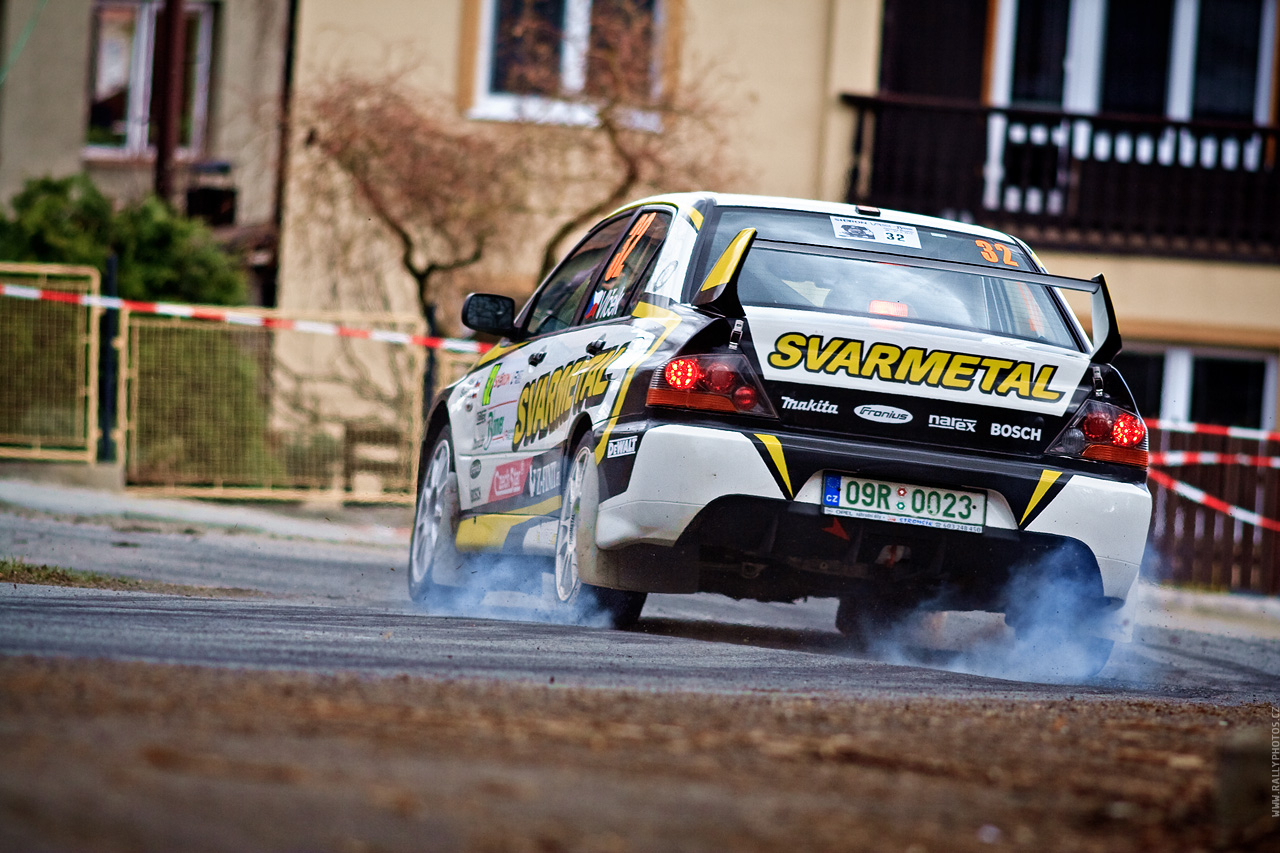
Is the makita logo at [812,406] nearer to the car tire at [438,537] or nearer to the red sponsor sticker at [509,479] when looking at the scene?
the red sponsor sticker at [509,479]

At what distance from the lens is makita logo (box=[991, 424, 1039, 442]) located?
6930 millimetres

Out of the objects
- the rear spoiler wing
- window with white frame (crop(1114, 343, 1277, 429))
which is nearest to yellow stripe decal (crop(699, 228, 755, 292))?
the rear spoiler wing

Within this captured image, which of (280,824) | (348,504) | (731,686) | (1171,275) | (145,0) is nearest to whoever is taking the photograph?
(280,824)

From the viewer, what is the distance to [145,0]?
22625 mm

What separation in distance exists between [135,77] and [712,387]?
683 inches

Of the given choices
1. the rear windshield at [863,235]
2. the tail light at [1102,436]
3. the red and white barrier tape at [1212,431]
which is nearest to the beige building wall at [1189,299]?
the red and white barrier tape at [1212,431]

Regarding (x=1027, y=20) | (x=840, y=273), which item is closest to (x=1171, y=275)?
(x=1027, y=20)

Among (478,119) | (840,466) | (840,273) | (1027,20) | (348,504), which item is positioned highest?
(1027,20)

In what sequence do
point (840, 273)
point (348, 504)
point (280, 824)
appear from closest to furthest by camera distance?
point (280, 824) < point (840, 273) < point (348, 504)

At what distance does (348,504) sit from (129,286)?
8.69ft

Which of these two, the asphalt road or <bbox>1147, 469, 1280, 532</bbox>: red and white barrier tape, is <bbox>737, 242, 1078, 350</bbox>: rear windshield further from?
<bbox>1147, 469, 1280, 532</bbox>: red and white barrier tape

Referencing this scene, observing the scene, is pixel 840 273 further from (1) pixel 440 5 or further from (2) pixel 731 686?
(1) pixel 440 5

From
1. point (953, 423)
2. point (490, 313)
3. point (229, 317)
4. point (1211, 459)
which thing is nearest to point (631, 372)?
point (953, 423)

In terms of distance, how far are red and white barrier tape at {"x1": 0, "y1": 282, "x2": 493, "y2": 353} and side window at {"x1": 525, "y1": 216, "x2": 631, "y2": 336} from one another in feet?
22.3
